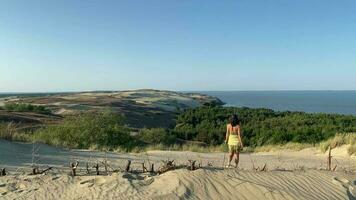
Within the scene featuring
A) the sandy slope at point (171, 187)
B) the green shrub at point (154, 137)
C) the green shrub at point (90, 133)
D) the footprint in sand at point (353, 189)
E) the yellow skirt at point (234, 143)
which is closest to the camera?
the sandy slope at point (171, 187)

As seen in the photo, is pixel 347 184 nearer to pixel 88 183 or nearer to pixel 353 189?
pixel 353 189

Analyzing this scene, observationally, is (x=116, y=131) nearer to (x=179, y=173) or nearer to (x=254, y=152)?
(x=254, y=152)

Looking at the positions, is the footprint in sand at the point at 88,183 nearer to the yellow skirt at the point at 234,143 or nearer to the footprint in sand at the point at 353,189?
the yellow skirt at the point at 234,143

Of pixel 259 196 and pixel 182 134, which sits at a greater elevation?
pixel 259 196

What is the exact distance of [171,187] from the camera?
363 inches

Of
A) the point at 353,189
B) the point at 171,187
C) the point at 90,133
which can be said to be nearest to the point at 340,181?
the point at 353,189

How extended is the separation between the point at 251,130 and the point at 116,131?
74.2 ft

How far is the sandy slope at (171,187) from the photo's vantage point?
8.98 meters

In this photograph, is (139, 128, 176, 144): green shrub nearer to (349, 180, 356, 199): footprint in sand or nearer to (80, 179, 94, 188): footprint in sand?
(349, 180, 356, 199): footprint in sand

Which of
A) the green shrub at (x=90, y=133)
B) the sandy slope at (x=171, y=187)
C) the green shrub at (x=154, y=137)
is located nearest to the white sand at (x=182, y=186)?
the sandy slope at (x=171, y=187)

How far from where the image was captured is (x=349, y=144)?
22.7m

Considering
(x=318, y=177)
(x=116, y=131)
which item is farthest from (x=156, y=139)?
(x=318, y=177)

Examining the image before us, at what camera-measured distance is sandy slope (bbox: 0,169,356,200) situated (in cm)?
898

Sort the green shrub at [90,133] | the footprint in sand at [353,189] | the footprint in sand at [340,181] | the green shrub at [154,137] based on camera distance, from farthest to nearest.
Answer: the green shrub at [154,137], the green shrub at [90,133], the footprint in sand at [340,181], the footprint in sand at [353,189]
